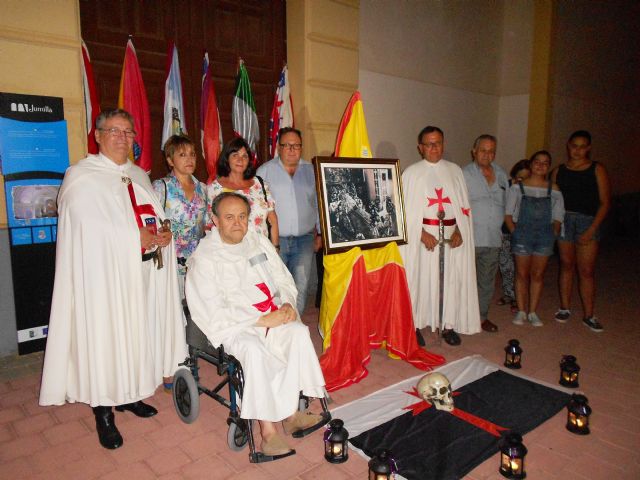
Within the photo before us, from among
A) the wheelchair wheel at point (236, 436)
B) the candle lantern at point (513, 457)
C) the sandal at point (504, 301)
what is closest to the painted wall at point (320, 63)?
the sandal at point (504, 301)

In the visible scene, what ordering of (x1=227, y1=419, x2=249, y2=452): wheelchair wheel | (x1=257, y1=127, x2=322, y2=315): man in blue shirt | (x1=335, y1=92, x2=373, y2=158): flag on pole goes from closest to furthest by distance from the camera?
(x1=227, y1=419, x2=249, y2=452): wheelchair wheel, (x1=335, y1=92, x2=373, y2=158): flag on pole, (x1=257, y1=127, x2=322, y2=315): man in blue shirt

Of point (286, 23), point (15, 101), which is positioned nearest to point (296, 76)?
point (286, 23)

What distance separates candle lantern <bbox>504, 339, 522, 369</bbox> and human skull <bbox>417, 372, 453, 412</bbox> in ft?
3.39

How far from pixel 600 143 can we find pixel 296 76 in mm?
8653

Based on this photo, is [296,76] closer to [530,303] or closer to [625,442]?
[530,303]

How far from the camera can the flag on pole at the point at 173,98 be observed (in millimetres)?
4789

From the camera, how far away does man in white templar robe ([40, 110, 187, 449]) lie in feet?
8.95

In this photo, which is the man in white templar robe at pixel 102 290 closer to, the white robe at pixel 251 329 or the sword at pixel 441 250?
the white robe at pixel 251 329

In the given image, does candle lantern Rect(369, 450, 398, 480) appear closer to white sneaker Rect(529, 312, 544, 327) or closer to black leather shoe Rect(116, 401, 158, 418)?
black leather shoe Rect(116, 401, 158, 418)

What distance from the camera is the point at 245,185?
3740mm

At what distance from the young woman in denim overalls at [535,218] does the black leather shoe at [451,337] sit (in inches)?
40.5

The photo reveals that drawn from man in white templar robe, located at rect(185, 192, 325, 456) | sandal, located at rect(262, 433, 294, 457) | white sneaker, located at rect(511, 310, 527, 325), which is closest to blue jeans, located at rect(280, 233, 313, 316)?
man in white templar robe, located at rect(185, 192, 325, 456)

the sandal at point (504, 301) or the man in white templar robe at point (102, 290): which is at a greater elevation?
the man in white templar robe at point (102, 290)

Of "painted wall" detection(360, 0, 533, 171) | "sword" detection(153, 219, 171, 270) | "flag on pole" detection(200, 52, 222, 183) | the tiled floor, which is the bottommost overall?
the tiled floor
